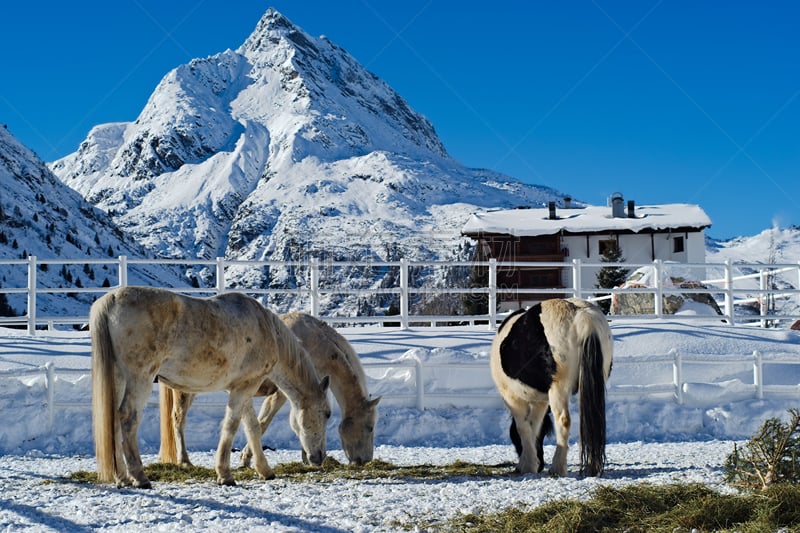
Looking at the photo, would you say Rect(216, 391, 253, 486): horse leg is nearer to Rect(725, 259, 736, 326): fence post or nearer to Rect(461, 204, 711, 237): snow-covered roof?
Rect(725, 259, 736, 326): fence post

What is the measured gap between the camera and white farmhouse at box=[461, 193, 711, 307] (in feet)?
136

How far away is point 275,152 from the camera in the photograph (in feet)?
579

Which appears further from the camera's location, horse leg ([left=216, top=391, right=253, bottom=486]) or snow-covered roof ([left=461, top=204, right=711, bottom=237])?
snow-covered roof ([left=461, top=204, right=711, bottom=237])

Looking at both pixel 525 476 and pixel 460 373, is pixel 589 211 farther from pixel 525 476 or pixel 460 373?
pixel 525 476

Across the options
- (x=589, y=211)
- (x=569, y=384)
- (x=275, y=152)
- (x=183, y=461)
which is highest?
(x=275, y=152)

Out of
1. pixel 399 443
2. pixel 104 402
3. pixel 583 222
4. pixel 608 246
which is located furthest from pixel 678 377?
pixel 583 222

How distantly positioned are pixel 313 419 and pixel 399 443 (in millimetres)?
3751

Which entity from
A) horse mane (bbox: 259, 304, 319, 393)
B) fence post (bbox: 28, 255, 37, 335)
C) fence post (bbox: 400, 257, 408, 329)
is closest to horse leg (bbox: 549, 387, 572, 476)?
horse mane (bbox: 259, 304, 319, 393)

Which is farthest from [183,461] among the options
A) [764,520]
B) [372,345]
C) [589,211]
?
[589,211]

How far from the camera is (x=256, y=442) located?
7.49 m

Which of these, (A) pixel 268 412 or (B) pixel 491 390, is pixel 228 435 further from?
(B) pixel 491 390

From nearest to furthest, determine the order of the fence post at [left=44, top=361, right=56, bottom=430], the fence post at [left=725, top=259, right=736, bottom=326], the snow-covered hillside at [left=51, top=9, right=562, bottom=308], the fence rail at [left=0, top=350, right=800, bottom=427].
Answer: the fence post at [left=44, top=361, right=56, bottom=430] < the fence rail at [left=0, top=350, right=800, bottom=427] < the fence post at [left=725, top=259, right=736, bottom=326] < the snow-covered hillside at [left=51, top=9, right=562, bottom=308]

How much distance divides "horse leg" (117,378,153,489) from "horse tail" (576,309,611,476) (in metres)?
3.64

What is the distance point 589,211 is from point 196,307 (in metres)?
40.4
